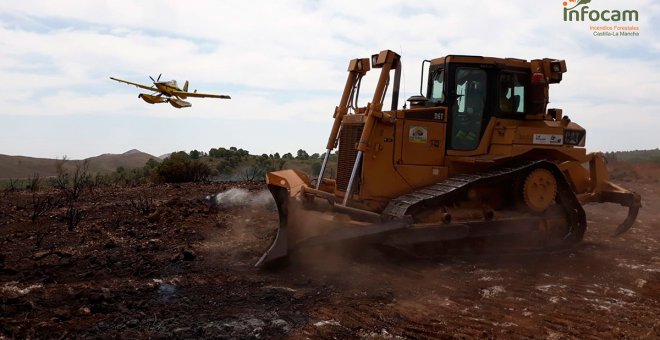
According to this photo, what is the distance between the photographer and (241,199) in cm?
1255

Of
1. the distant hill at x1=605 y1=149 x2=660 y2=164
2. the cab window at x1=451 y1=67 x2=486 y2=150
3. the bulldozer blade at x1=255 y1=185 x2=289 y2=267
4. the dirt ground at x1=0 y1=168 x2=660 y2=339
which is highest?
the distant hill at x1=605 y1=149 x2=660 y2=164

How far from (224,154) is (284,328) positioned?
2551 cm

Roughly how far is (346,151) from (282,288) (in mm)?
2952

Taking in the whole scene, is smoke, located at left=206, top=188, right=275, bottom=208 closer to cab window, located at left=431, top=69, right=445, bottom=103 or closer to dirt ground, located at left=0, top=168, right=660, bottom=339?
dirt ground, located at left=0, top=168, right=660, bottom=339

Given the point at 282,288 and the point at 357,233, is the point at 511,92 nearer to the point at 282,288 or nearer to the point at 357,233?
the point at 357,233

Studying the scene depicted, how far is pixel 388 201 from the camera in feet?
27.2

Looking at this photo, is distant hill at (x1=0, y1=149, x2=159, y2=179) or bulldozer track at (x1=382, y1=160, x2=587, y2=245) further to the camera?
distant hill at (x1=0, y1=149, x2=159, y2=179)

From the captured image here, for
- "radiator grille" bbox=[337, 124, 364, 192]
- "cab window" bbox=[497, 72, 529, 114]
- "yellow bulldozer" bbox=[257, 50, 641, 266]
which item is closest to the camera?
Result: "yellow bulldozer" bbox=[257, 50, 641, 266]

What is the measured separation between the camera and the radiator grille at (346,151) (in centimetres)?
852

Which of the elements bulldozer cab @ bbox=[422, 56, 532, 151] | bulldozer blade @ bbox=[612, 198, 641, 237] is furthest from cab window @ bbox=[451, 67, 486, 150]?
bulldozer blade @ bbox=[612, 198, 641, 237]

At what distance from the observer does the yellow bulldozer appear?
25.5ft

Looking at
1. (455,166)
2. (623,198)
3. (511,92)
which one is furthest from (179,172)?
(623,198)

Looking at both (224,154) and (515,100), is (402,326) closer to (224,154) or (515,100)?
(515,100)

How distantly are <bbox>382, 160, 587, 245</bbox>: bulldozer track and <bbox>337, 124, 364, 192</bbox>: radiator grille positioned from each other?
0.91 meters
